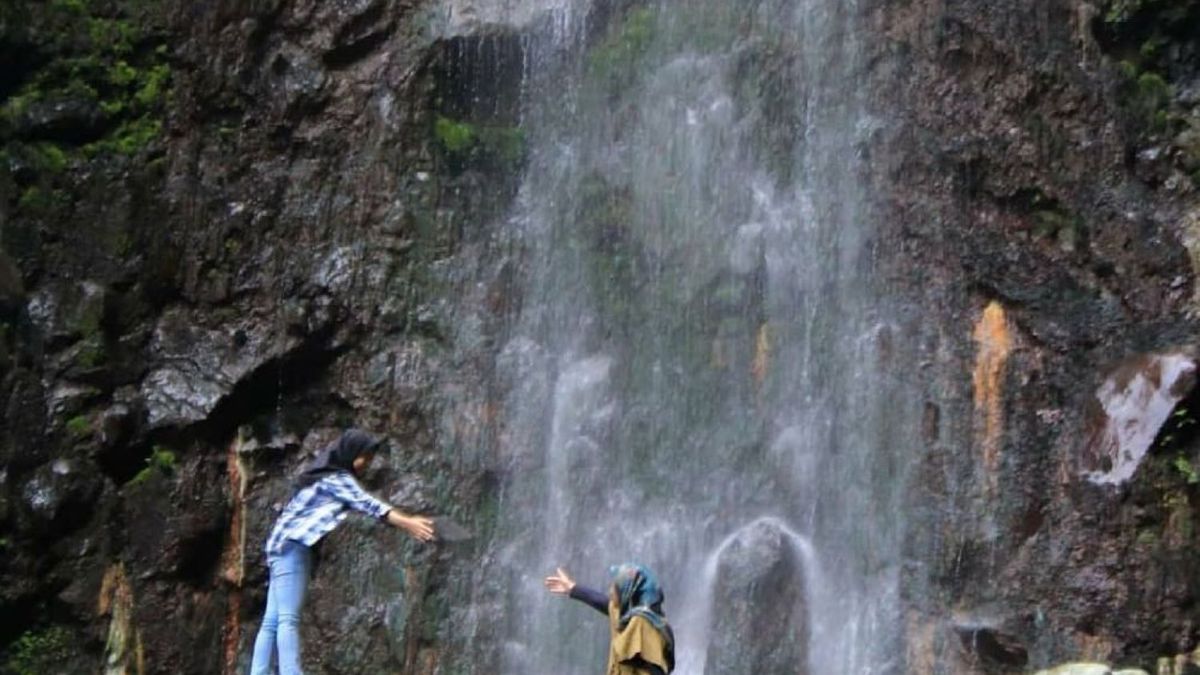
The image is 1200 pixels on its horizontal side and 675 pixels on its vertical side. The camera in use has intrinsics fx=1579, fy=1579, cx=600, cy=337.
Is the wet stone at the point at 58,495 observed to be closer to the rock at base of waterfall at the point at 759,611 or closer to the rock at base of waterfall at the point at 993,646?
the rock at base of waterfall at the point at 759,611

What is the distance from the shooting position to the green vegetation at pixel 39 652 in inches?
468

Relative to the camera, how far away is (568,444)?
42.2 ft

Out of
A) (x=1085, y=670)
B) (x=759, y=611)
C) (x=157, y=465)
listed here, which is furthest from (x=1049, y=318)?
(x=157, y=465)

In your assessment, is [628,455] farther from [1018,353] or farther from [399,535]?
[1018,353]

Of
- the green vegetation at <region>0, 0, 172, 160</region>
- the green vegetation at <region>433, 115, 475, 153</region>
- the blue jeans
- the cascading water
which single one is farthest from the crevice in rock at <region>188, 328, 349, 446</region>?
the blue jeans

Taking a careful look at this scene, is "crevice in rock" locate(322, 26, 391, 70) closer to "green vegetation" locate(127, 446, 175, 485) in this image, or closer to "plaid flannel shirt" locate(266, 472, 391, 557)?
"green vegetation" locate(127, 446, 175, 485)

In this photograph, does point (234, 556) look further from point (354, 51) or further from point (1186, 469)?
point (1186, 469)

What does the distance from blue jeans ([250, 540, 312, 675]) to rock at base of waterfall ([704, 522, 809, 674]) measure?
172 inches

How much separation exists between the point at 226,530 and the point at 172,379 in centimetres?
130

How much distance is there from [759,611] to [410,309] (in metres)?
3.83

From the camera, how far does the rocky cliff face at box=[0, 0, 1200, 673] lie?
1194 cm

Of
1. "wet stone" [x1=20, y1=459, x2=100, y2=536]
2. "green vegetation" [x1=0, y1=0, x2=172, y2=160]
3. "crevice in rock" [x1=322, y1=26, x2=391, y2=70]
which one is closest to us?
"wet stone" [x1=20, y1=459, x2=100, y2=536]

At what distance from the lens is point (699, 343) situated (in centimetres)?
1303

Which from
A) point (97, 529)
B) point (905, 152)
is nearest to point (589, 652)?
point (97, 529)
